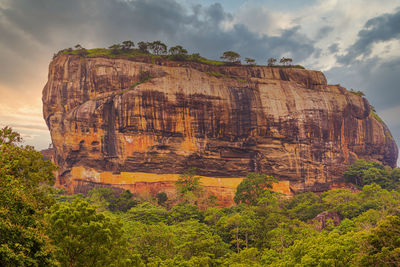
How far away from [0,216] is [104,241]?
4.09 m

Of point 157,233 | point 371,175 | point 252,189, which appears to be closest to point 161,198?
point 252,189

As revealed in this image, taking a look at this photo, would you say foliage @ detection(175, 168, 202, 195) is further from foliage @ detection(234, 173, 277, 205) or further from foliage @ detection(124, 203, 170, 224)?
foliage @ detection(124, 203, 170, 224)

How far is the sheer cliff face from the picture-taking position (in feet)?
124

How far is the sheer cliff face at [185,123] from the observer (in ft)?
124

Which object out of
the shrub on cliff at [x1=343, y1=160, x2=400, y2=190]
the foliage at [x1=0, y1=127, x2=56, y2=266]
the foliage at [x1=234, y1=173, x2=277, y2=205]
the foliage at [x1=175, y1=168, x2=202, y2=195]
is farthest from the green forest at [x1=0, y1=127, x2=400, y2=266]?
the shrub on cliff at [x1=343, y1=160, x2=400, y2=190]

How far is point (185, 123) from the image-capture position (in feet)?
127

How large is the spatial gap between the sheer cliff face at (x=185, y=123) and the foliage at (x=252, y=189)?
4230 mm

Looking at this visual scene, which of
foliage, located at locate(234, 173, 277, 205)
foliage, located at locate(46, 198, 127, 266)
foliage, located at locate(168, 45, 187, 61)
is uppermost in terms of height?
foliage, located at locate(168, 45, 187, 61)

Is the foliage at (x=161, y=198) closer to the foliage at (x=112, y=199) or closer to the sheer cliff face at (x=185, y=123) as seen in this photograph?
the sheer cliff face at (x=185, y=123)

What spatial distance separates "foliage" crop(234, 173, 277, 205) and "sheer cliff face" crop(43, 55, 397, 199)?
167 inches

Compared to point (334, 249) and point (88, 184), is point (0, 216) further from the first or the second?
point (88, 184)

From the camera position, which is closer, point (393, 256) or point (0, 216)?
point (0, 216)

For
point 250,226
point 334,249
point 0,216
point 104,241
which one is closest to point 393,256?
point 334,249

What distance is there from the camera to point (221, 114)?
39531 mm
